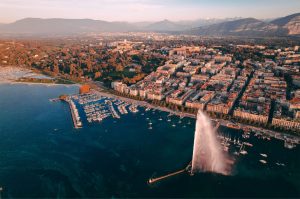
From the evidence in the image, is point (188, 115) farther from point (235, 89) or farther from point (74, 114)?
point (74, 114)

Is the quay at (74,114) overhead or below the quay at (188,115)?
below

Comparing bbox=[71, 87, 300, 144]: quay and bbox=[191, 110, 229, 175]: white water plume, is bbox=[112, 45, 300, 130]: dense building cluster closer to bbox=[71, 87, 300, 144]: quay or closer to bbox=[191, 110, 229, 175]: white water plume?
bbox=[71, 87, 300, 144]: quay

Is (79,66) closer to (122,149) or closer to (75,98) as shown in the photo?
(75,98)

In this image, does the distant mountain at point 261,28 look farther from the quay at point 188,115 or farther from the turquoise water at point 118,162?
the turquoise water at point 118,162

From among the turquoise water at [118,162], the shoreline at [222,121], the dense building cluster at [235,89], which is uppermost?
the dense building cluster at [235,89]

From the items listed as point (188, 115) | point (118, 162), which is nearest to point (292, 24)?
point (188, 115)

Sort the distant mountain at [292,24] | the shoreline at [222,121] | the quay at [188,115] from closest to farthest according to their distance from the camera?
1. the quay at [188,115]
2. the shoreline at [222,121]
3. the distant mountain at [292,24]

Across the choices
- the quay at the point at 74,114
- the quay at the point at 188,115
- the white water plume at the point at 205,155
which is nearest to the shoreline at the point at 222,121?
the quay at the point at 188,115

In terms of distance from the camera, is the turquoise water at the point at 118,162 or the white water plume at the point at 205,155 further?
the white water plume at the point at 205,155
